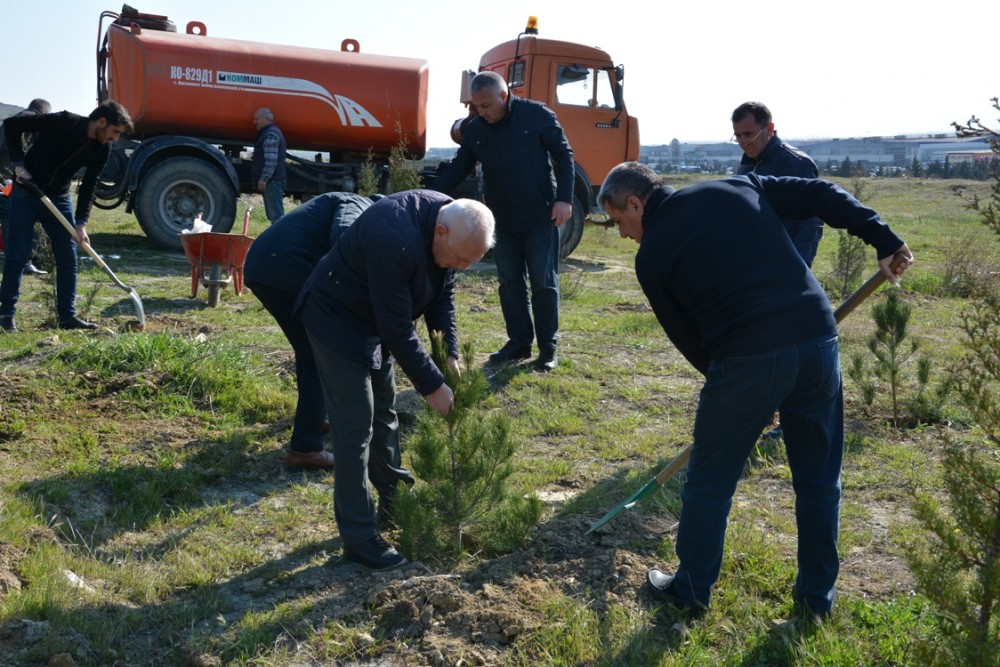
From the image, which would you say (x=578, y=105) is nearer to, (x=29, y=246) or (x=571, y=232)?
(x=571, y=232)

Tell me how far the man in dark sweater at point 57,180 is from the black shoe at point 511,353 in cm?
319

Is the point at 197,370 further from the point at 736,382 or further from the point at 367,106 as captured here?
the point at 367,106

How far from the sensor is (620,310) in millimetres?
9680

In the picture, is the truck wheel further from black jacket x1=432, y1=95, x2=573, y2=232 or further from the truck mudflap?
black jacket x1=432, y1=95, x2=573, y2=232

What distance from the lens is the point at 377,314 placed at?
11.0 feet

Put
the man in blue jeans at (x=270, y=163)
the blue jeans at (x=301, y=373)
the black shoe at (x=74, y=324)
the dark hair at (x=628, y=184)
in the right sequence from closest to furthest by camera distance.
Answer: the dark hair at (x=628, y=184)
the blue jeans at (x=301, y=373)
the black shoe at (x=74, y=324)
the man in blue jeans at (x=270, y=163)

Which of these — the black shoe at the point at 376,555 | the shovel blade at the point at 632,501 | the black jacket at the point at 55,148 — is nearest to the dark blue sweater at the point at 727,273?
the shovel blade at the point at 632,501

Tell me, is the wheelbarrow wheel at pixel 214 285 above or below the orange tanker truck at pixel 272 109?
below

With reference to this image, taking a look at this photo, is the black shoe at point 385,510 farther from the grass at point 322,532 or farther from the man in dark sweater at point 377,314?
the grass at point 322,532

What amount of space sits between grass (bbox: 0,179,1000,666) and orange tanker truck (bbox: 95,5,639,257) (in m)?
4.54

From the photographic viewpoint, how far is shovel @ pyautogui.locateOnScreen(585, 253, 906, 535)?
3.42 meters

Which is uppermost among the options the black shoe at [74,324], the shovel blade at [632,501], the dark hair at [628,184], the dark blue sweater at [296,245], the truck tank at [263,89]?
the truck tank at [263,89]

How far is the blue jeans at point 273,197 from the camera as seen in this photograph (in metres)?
11.3

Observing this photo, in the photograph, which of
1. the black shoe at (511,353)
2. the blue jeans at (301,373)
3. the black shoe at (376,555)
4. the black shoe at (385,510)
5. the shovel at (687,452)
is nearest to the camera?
the shovel at (687,452)
